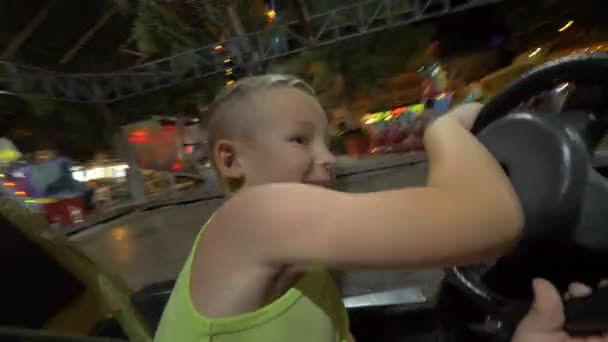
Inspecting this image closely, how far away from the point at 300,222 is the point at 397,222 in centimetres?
10

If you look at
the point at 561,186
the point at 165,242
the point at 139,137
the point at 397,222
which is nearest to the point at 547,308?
the point at 561,186

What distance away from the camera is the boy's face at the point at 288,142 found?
63 centimetres

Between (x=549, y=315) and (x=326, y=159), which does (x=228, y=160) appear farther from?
(x=549, y=315)

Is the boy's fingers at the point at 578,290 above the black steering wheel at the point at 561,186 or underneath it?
underneath

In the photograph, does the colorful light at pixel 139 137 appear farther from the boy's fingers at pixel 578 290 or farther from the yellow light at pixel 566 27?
the boy's fingers at pixel 578 290

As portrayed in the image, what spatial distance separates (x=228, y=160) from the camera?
0.69 m

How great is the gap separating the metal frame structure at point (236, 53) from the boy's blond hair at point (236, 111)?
12.9 feet

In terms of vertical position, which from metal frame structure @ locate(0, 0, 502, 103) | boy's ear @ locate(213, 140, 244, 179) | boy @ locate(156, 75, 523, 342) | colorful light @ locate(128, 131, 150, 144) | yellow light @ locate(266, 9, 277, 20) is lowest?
boy @ locate(156, 75, 523, 342)

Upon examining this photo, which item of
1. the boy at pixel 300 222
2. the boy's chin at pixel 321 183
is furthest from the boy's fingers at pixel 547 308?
the boy's chin at pixel 321 183

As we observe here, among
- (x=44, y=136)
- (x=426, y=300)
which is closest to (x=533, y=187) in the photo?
(x=426, y=300)

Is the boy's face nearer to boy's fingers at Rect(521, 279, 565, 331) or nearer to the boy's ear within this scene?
the boy's ear

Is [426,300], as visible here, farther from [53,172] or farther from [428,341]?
[53,172]

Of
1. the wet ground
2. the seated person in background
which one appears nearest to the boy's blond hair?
the seated person in background

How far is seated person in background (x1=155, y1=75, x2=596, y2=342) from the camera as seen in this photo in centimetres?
44
